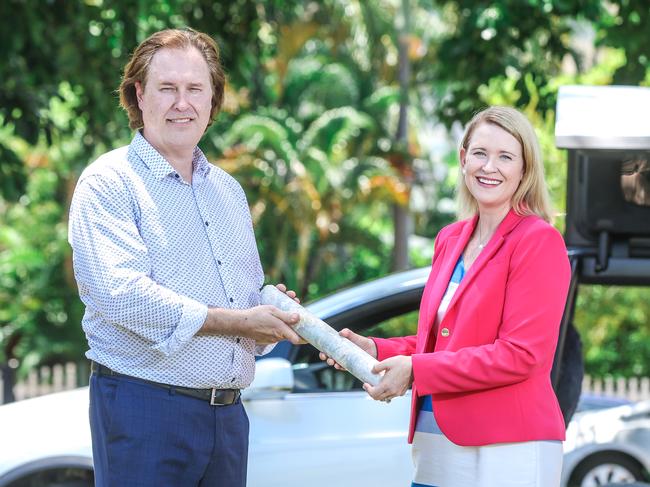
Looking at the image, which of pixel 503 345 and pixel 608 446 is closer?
pixel 503 345

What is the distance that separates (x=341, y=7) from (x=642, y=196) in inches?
699

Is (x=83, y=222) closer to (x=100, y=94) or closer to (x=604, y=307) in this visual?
(x=100, y=94)

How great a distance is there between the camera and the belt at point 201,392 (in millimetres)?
3055

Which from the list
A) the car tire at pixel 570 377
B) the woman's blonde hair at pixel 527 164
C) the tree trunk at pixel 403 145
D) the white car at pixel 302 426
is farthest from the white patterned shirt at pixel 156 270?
the tree trunk at pixel 403 145

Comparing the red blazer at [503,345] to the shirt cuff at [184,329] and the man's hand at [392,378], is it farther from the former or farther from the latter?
the shirt cuff at [184,329]

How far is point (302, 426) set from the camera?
4703 millimetres

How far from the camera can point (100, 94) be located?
8.84 meters

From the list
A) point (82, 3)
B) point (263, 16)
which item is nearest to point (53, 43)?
point (82, 3)

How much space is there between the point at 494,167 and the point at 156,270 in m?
0.94

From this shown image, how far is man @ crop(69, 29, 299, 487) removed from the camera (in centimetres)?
297

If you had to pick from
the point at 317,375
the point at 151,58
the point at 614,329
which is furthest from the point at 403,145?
the point at 151,58

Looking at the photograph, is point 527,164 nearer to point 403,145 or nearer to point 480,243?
point 480,243

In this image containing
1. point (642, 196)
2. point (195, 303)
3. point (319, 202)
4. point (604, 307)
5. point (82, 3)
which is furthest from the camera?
point (319, 202)

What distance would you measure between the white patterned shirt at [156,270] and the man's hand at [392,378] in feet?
1.23
